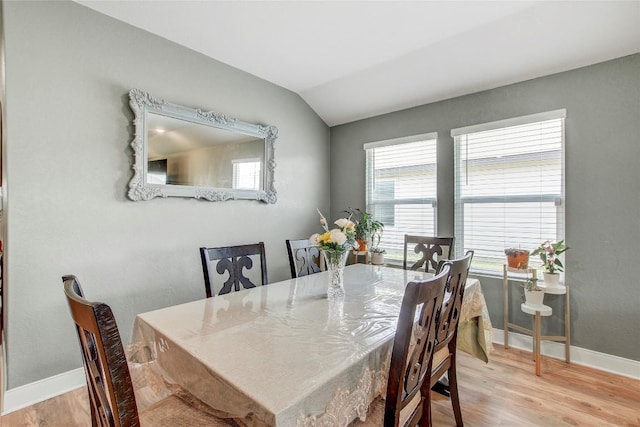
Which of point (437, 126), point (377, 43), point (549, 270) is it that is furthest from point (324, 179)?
point (549, 270)

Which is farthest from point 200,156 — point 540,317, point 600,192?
point 600,192

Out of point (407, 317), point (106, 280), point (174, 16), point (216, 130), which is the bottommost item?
point (106, 280)

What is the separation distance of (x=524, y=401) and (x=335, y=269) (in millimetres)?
1568

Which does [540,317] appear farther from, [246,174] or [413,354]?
[246,174]

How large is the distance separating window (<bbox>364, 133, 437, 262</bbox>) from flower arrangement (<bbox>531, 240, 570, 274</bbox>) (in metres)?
0.99

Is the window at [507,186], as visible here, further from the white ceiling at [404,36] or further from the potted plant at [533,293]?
the white ceiling at [404,36]

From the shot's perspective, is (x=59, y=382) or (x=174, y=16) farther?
(x=174, y=16)

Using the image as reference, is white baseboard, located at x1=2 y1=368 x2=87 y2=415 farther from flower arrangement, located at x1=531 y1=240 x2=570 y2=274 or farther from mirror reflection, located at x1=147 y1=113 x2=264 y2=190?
flower arrangement, located at x1=531 y1=240 x2=570 y2=274

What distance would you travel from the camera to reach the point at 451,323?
153cm

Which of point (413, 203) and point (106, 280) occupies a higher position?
point (413, 203)

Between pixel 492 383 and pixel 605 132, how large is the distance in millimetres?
2119

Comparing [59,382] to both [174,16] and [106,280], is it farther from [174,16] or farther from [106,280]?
[174,16]

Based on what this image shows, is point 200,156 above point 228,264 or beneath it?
above

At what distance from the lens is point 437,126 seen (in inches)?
130
